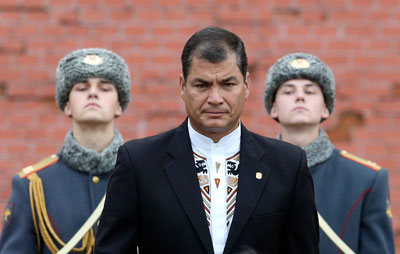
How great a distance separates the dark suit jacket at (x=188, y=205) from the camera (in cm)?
282

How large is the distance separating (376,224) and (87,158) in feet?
4.51

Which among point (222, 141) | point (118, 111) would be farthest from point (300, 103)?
point (222, 141)

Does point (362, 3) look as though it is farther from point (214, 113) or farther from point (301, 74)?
point (214, 113)

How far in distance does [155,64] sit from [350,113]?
1.23 meters

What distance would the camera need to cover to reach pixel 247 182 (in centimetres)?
289

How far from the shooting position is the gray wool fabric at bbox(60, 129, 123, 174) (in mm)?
4125

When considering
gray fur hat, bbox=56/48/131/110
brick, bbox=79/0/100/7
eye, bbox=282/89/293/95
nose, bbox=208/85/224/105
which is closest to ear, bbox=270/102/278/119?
eye, bbox=282/89/293/95

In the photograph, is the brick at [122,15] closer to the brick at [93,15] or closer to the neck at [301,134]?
the brick at [93,15]

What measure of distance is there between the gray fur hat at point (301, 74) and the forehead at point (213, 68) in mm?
1468

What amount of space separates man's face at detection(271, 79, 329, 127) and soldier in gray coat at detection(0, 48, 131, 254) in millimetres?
771

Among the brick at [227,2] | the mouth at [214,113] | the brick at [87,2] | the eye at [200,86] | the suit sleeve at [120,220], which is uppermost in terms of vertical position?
the brick at [87,2]

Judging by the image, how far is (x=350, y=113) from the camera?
537cm

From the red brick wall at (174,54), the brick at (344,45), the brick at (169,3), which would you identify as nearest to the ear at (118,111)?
the red brick wall at (174,54)

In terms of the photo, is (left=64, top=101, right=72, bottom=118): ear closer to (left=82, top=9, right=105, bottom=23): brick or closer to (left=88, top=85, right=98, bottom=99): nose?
(left=88, top=85, right=98, bottom=99): nose
